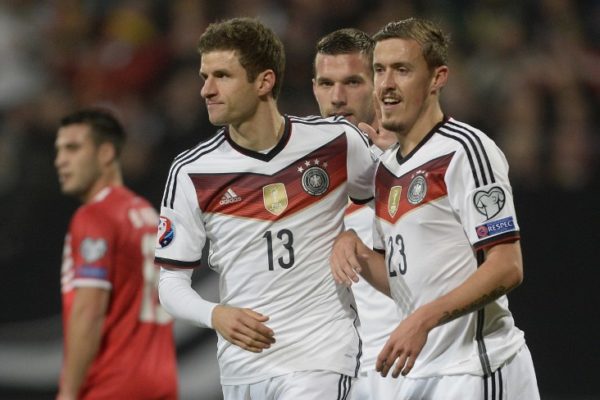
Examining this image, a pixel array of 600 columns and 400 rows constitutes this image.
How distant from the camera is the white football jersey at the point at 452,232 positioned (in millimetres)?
4219

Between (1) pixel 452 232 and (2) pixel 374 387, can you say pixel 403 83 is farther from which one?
(2) pixel 374 387

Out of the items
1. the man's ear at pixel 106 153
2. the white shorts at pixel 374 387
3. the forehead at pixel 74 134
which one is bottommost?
the white shorts at pixel 374 387

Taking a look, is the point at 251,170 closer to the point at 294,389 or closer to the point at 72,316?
the point at 294,389

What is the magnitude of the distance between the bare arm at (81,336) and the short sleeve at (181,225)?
145cm

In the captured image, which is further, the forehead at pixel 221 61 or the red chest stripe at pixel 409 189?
the forehead at pixel 221 61

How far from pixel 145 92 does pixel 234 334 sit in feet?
19.3

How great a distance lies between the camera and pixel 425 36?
453 centimetres

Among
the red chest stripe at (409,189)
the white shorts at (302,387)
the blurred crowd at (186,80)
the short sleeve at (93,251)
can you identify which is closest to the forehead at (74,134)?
the short sleeve at (93,251)

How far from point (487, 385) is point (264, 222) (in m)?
1.14

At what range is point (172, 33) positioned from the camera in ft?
33.7

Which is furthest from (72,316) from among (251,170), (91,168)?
(251,170)

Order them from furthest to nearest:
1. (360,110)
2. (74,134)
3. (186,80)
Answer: (186,80)
(74,134)
(360,110)

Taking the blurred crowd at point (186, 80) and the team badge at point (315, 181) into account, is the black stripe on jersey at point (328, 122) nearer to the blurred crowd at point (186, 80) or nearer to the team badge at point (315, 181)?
the team badge at point (315, 181)

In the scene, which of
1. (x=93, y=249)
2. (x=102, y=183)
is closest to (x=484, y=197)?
(x=93, y=249)
